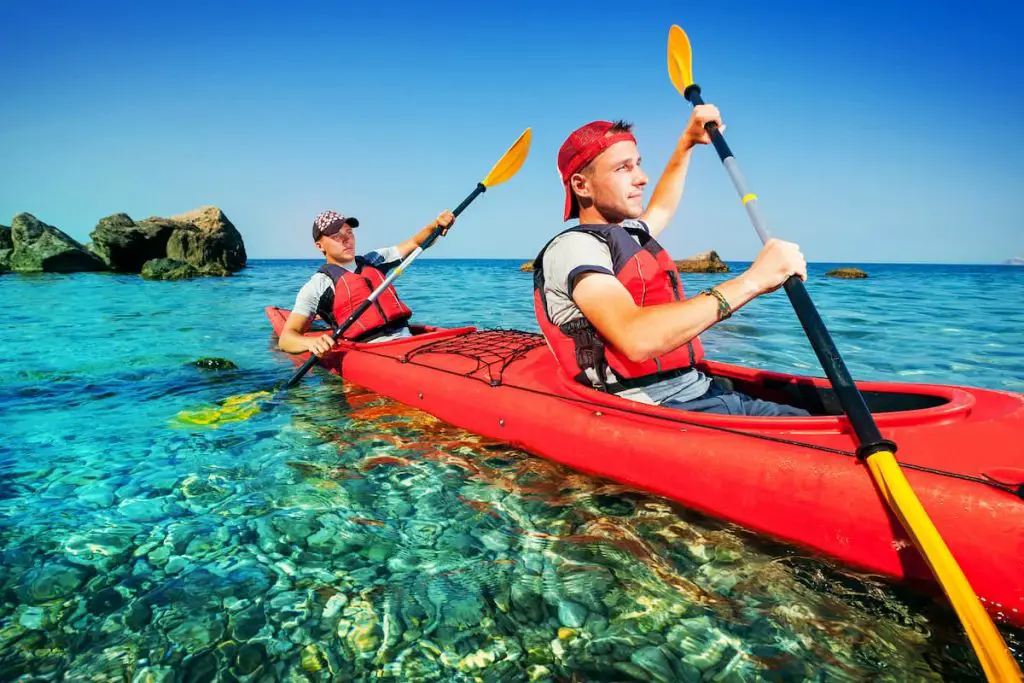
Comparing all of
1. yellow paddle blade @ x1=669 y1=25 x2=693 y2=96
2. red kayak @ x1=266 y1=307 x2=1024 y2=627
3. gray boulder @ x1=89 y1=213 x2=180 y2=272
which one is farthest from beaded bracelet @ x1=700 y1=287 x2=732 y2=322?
gray boulder @ x1=89 y1=213 x2=180 y2=272

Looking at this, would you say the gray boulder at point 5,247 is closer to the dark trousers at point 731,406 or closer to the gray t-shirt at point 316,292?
the gray t-shirt at point 316,292

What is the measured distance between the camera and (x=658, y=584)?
252cm

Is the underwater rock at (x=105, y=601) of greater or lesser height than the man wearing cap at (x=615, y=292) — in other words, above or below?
below

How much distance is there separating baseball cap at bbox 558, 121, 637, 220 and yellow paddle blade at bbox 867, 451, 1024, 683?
2.01 m

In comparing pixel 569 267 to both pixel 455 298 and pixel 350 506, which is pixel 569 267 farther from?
pixel 455 298

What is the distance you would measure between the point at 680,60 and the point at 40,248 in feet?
131

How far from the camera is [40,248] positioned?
3177 centimetres

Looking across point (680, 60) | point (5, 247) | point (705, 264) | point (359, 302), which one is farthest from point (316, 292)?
point (5, 247)

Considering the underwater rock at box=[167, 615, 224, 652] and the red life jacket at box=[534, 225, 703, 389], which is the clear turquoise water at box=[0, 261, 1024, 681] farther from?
the red life jacket at box=[534, 225, 703, 389]

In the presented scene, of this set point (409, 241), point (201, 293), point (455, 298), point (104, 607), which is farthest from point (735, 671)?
point (201, 293)

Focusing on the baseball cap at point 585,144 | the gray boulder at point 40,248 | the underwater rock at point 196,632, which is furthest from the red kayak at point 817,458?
the gray boulder at point 40,248

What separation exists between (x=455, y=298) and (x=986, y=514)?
1677 centimetres

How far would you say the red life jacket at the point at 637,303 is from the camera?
9.61 ft

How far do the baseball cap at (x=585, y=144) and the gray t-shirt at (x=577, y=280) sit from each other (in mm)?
447
